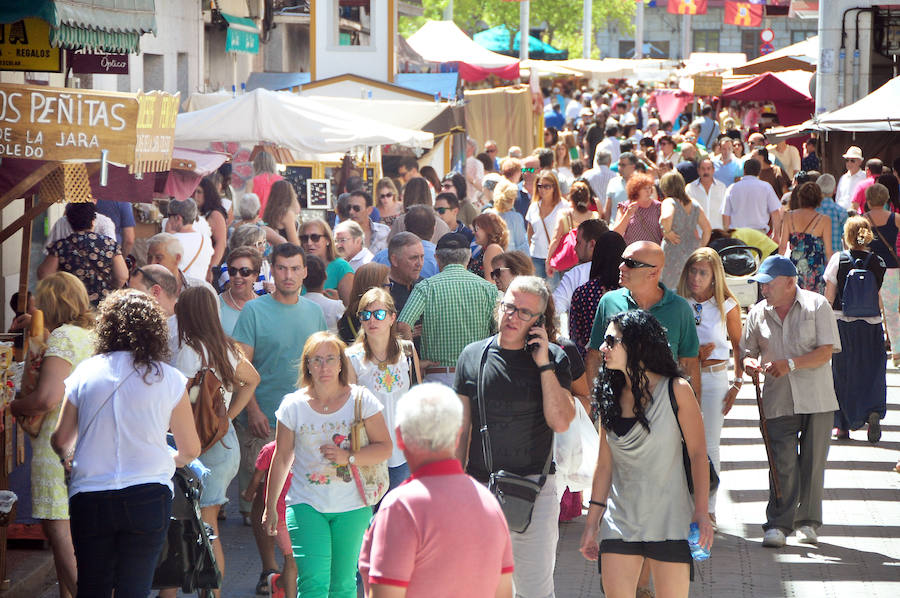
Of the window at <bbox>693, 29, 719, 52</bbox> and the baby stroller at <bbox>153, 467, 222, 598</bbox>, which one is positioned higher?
the window at <bbox>693, 29, 719, 52</bbox>

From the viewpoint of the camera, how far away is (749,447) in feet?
35.1

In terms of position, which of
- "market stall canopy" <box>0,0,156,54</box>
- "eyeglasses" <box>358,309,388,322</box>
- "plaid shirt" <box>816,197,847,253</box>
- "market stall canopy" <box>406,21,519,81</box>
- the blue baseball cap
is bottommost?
"eyeglasses" <box>358,309,388,322</box>

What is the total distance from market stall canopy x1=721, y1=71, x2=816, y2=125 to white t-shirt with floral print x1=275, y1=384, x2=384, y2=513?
1898 cm

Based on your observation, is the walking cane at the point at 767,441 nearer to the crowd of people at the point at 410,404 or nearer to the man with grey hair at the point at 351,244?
the crowd of people at the point at 410,404

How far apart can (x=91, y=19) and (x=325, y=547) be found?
3.30 m

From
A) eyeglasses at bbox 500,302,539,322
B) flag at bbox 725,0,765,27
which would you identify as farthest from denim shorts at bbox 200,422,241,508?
flag at bbox 725,0,765,27

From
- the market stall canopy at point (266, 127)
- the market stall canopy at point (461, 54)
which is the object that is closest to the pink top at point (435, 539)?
the market stall canopy at point (266, 127)

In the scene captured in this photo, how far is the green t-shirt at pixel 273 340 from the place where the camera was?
7207 millimetres

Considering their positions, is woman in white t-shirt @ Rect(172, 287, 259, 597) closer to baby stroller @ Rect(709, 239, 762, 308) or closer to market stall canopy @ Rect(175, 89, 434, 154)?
market stall canopy @ Rect(175, 89, 434, 154)

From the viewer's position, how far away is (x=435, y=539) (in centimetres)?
378

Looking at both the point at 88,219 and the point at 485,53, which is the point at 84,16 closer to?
the point at 88,219

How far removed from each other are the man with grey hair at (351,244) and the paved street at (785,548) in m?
2.12

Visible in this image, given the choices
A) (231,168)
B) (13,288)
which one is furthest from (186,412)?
(231,168)

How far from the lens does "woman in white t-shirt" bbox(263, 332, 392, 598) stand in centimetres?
571
